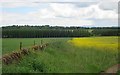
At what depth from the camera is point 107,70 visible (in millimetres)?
25141

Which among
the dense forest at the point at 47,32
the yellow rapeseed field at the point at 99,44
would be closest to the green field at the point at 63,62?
the yellow rapeseed field at the point at 99,44

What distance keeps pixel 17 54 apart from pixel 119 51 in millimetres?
16292

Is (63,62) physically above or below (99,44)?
below

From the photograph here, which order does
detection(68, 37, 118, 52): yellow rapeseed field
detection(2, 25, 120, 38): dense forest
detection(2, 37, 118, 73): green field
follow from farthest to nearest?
1. detection(2, 25, 120, 38): dense forest
2. detection(68, 37, 118, 52): yellow rapeseed field
3. detection(2, 37, 118, 73): green field

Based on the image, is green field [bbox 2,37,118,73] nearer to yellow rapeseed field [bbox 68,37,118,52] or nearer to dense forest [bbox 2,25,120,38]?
yellow rapeseed field [bbox 68,37,118,52]

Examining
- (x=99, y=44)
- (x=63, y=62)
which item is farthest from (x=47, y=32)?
(x=63, y=62)

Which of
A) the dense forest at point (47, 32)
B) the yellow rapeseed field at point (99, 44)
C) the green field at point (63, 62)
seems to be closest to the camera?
the green field at point (63, 62)

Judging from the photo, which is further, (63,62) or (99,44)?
(99,44)

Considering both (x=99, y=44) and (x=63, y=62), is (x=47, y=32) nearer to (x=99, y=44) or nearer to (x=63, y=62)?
(x=99, y=44)

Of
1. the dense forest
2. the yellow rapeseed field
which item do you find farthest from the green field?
the dense forest

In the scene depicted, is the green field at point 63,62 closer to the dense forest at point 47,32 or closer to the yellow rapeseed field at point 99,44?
the yellow rapeseed field at point 99,44

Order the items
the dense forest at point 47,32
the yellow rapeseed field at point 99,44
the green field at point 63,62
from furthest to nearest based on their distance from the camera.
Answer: the dense forest at point 47,32
the yellow rapeseed field at point 99,44
the green field at point 63,62

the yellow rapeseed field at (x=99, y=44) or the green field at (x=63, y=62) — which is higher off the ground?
the yellow rapeseed field at (x=99, y=44)

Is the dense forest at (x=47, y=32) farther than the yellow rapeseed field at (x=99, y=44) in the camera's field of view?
Yes
